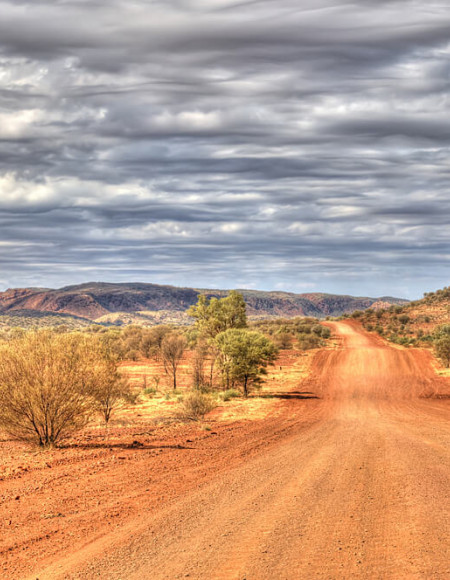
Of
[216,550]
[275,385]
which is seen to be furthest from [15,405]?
[275,385]

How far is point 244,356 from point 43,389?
71.4 ft

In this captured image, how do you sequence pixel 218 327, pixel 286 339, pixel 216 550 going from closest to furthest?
pixel 216 550 → pixel 218 327 → pixel 286 339

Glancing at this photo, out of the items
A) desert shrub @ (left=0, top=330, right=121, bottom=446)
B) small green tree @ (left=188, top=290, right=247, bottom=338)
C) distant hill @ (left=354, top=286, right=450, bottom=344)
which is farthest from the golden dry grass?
distant hill @ (left=354, top=286, right=450, bottom=344)

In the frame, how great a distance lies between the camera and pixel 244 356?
121ft

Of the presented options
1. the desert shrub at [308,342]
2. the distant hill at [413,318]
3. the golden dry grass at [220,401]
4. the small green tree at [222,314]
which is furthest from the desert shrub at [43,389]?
the distant hill at [413,318]

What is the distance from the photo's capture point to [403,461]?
14734mm

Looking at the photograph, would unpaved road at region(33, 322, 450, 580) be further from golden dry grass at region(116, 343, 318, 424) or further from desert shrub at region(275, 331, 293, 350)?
desert shrub at region(275, 331, 293, 350)

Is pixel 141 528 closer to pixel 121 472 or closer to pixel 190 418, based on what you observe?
pixel 121 472

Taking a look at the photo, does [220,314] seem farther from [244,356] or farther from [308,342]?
[308,342]

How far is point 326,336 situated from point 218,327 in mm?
35310

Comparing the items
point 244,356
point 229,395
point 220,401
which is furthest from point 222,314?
point 220,401

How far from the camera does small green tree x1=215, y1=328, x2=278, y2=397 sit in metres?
36.4

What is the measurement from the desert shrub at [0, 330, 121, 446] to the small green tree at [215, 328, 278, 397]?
19.1 metres

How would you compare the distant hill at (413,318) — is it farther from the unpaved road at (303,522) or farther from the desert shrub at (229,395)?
the unpaved road at (303,522)
